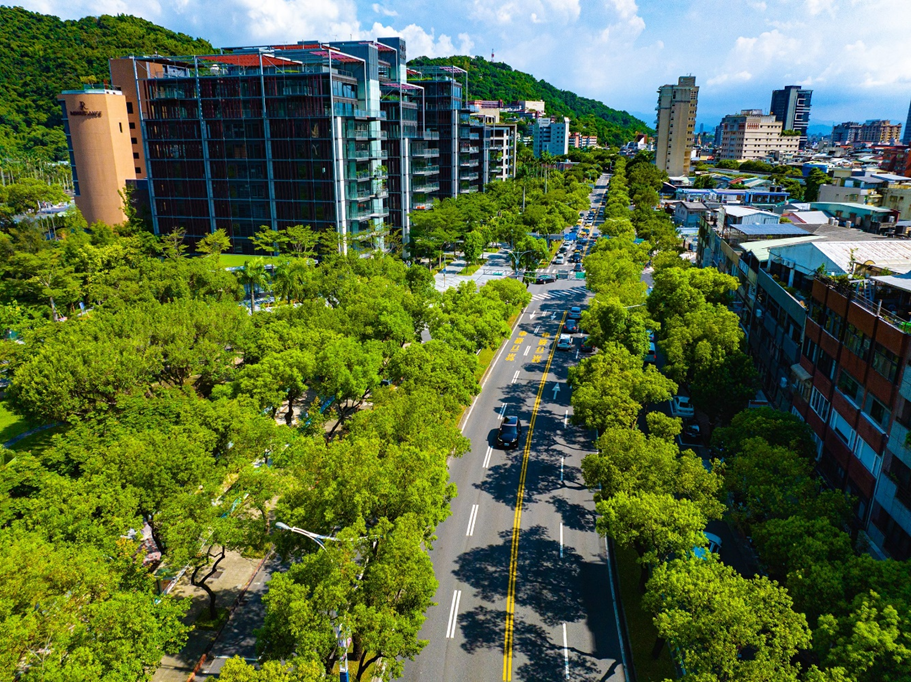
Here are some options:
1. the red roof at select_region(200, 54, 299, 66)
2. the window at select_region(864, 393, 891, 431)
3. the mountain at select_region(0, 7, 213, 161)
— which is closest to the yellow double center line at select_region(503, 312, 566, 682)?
the window at select_region(864, 393, 891, 431)

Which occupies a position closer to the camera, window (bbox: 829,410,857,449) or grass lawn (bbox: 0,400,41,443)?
window (bbox: 829,410,857,449)

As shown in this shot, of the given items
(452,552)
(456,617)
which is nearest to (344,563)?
(456,617)

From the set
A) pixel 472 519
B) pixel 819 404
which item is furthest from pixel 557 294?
pixel 472 519

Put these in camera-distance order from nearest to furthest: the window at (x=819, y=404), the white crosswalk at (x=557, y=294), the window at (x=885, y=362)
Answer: the window at (x=885, y=362) → the window at (x=819, y=404) → the white crosswalk at (x=557, y=294)

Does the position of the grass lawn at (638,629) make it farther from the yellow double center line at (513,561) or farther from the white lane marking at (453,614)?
the white lane marking at (453,614)

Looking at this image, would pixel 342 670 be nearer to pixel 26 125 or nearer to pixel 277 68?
pixel 277 68

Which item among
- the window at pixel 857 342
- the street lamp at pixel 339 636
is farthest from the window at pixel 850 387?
the street lamp at pixel 339 636

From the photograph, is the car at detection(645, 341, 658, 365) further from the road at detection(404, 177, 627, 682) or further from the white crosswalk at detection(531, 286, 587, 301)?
the white crosswalk at detection(531, 286, 587, 301)
